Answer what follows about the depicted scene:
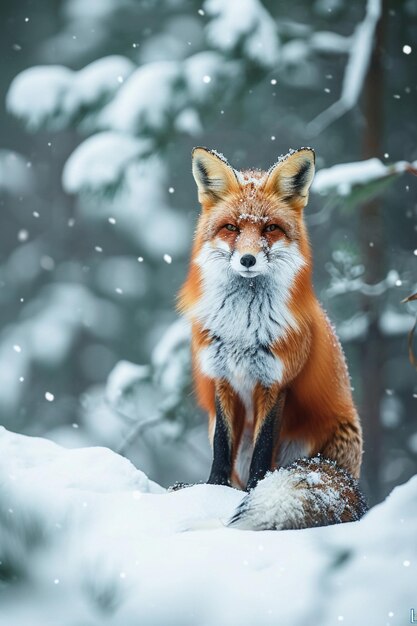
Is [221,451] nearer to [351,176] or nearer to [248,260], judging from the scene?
[248,260]

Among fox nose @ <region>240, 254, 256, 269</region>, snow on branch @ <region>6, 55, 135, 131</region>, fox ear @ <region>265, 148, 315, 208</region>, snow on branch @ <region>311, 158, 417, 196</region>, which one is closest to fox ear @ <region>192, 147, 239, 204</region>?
fox ear @ <region>265, 148, 315, 208</region>

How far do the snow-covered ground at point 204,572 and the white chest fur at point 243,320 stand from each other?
33.4 inches

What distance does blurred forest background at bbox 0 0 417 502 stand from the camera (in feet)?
16.9

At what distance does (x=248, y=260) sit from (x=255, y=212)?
24cm

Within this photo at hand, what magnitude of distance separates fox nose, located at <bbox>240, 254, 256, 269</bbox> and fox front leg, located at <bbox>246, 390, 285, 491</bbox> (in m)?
0.55

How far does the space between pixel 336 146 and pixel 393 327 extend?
8.01ft

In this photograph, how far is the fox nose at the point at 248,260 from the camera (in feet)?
8.39

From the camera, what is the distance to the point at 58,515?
1.88 m

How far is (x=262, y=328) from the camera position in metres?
2.77

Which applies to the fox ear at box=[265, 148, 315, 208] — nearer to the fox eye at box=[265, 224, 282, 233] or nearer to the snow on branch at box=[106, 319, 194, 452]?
the fox eye at box=[265, 224, 282, 233]

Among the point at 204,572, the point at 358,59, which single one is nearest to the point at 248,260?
the point at 204,572

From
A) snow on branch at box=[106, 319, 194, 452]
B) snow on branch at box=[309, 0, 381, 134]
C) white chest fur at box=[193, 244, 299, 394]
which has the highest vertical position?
snow on branch at box=[309, 0, 381, 134]

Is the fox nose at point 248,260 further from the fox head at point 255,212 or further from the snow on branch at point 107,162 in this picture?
the snow on branch at point 107,162

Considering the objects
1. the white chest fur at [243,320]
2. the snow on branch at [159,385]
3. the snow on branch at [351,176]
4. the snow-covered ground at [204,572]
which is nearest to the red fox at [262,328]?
the white chest fur at [243,320]
